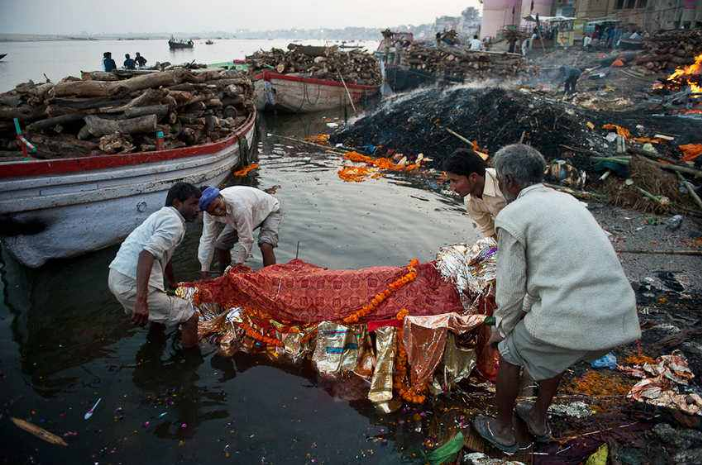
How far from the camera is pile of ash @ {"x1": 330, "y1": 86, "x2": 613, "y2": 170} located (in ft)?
34.1

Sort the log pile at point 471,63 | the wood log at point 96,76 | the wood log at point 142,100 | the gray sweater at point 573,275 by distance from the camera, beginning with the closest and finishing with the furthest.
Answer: the gray sweater at point 573,275 < the wood log at point 142,100 < the wood log at point 96,76 < the log pile at point 471,63

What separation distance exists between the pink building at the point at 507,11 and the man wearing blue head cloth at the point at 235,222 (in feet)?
126

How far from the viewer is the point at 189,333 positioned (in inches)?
171

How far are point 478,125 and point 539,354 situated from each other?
1026 centimetres

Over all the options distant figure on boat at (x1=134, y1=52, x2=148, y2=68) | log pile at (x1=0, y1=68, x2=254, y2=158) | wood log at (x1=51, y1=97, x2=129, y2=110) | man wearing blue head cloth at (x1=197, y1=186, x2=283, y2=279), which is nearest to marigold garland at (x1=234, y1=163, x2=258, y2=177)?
log pile at (x1=0, y1=68, x2=254, y2=158)

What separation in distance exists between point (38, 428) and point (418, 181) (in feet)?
28.4

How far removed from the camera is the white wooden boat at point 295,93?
19.6 m

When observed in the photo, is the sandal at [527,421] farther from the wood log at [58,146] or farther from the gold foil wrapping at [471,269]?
the wood log at [58,146]

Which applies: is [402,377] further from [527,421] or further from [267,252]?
[267,252]

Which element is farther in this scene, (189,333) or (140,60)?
(140,60)

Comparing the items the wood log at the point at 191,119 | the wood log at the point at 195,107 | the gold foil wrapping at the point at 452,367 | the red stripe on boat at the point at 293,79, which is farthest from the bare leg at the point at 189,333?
the red stripe on boat at the point at 293,79

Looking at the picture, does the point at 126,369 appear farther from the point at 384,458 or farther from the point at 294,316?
the point at 384,458

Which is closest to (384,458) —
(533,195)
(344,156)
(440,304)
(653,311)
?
(440,304)

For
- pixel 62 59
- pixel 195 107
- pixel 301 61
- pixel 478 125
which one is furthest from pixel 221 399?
pixel 62 59
